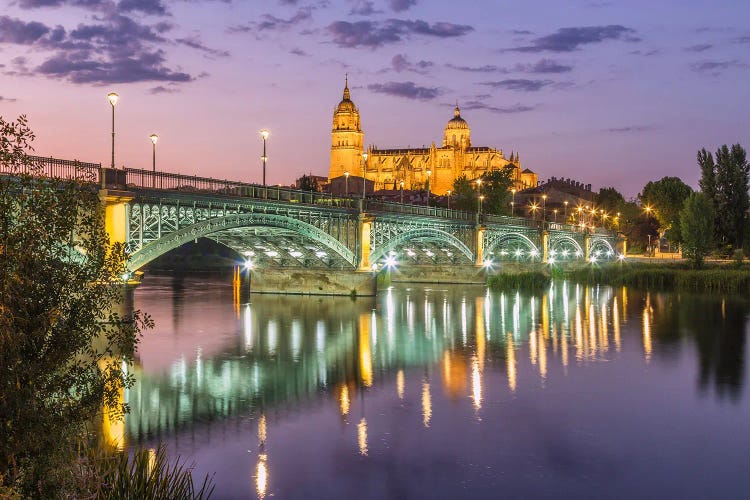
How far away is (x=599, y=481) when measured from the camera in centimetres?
1783

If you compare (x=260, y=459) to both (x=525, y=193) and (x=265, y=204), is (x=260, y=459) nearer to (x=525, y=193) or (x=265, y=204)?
(x=265, y=204)

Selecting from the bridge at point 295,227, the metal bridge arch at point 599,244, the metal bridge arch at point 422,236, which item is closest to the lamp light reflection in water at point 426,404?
the bridge at point 295,227

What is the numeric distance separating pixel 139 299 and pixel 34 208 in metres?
56.2

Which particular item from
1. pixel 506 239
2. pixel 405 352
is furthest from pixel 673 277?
pixel 405 352

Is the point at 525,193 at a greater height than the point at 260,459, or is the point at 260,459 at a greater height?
the point at 525,193

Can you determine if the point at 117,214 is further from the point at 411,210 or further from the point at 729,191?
the point at 729,191

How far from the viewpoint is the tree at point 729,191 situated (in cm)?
9381

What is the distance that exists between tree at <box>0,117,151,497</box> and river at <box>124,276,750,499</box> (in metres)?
6.75

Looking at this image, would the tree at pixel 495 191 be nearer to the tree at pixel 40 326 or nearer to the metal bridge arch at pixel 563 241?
the metal bridge arch at pixel 563 241

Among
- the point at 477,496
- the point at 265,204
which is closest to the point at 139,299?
the point at 265,204

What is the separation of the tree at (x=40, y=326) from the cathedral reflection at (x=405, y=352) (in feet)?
24.3

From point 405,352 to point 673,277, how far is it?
54.2 meters

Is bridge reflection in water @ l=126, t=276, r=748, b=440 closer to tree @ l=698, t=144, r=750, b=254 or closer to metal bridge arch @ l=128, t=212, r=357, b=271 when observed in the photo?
metal bridge arch @ l=128, t=212, r=357, b=271

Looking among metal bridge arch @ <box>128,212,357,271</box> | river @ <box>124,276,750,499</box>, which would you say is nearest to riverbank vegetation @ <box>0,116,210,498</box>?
river @ <box>124,276,750,499</box>
